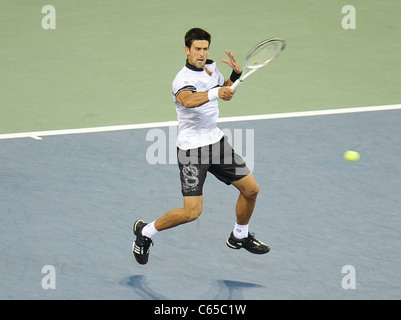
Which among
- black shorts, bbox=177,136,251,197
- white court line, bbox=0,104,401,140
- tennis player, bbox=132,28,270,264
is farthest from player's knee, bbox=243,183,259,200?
white court line, bbox=0,104,401,140

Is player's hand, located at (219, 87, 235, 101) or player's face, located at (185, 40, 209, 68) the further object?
player's face, located at (185, 40, 209, 68)

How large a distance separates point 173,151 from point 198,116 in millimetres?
2658

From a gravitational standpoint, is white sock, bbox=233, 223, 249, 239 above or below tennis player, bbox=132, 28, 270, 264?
below

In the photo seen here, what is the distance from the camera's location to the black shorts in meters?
8.84

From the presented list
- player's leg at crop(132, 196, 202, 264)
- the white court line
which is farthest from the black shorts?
the white court line

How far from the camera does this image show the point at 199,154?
8891 millimetres

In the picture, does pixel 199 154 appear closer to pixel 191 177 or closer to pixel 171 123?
pixel 191 177

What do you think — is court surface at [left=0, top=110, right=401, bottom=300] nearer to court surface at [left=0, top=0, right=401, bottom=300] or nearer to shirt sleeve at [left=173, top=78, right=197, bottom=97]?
court surface at [left=0, top=0, right=401, bottom=300]

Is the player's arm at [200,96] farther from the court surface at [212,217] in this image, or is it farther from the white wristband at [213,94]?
the court surface at [212,217]

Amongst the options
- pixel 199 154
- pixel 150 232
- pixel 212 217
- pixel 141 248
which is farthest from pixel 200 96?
pixel 212 217

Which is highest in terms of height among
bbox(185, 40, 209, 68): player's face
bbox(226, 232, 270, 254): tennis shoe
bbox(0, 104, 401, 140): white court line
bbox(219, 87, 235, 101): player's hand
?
bbox(0, 104, 401, 140): white court line

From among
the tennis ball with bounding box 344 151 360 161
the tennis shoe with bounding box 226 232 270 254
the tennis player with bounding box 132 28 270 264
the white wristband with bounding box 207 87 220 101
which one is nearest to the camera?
the white wristband with bounding box 207 87 220 101

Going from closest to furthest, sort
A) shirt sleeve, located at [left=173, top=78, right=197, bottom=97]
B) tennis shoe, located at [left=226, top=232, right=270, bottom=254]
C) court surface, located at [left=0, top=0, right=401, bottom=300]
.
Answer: shirt sleeve, located at [left=173, top=78, right=197, bottom=97] → court surface, located at [left=0, top=0, right=401, bottom=300] → tennis shoe, located at [left=226, top=232, right=270, bottom=254]

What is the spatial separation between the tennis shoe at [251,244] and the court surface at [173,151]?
0.10m
